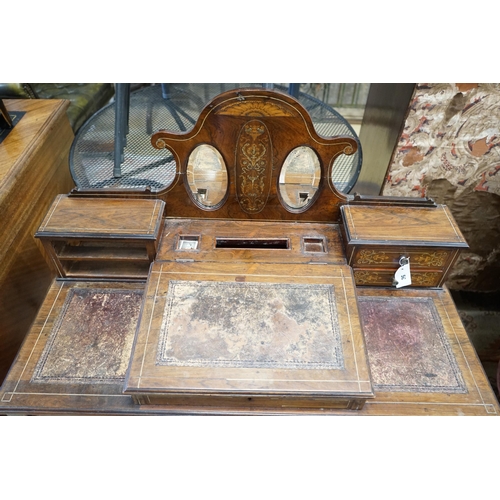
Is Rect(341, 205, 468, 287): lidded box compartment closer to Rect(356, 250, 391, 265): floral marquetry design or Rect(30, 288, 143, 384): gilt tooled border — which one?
Rect(356, 250, 391, 265): floral marquetry design

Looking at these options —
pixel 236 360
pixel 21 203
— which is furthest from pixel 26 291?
pixel 236 360

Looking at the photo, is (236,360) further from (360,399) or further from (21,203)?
(21,203)

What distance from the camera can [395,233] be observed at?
1673 mm

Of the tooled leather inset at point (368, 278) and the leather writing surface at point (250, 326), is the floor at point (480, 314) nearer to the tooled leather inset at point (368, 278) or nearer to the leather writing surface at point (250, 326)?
the tooled leather inset at point (368, 278)

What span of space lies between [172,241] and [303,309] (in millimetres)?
651

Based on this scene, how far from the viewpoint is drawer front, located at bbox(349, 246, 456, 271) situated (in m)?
1.66

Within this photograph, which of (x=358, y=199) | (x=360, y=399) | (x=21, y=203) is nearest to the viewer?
(x=360, y=399)

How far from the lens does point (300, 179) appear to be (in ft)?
6.37

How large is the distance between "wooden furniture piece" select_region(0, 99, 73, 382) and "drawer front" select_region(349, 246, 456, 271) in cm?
166

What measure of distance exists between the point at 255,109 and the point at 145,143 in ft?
3.85

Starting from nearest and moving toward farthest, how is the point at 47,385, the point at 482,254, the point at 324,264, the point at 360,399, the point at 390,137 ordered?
the point at 360,399 → the point at 47,385 → the point at 324,264 → the point at 390,137 → the point at 482,254

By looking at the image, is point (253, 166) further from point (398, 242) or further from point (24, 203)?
point (24, 203)

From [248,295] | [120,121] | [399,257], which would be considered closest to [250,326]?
[248,295]

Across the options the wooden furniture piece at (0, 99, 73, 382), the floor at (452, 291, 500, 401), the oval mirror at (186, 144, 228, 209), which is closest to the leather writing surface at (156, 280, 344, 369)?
the oval mirror at (186, 144, 228, 209)
